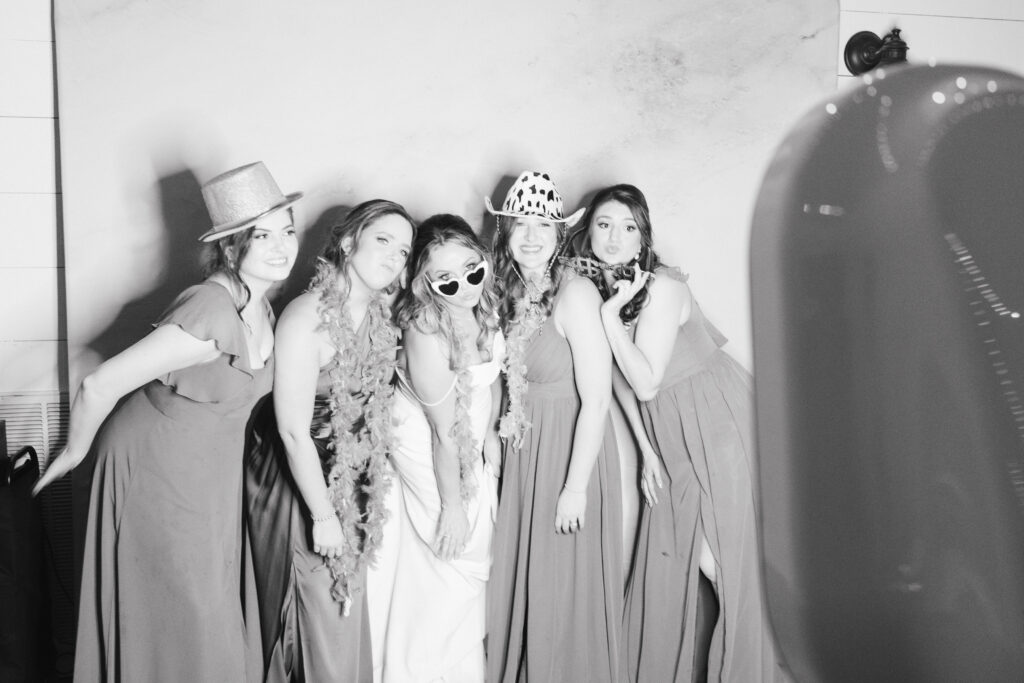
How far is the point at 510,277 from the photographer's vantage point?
7.16ft

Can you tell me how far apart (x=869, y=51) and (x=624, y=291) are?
52.5 inches

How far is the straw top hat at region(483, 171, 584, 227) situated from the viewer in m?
2.15

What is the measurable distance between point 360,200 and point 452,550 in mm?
1055

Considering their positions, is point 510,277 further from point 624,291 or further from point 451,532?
point 451,532

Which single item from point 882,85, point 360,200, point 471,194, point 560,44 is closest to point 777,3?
point 560,44

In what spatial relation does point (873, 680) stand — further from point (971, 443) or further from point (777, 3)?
point (777, 3)

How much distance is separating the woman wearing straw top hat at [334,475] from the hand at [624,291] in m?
0.54

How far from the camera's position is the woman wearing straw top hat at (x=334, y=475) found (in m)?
1.92

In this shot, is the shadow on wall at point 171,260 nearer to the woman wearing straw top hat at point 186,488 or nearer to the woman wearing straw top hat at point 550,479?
the woman wearing straw top hat at point 186,488

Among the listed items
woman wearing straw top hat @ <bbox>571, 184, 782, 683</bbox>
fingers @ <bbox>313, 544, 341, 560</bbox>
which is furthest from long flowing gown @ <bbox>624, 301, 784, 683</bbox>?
fingers @ <bbox>313, 544, 341, 560</bbox>

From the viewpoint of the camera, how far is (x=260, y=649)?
1961mm

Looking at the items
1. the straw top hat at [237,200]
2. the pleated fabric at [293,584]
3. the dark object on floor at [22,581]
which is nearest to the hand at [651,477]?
the pleated fabric at [293,584]

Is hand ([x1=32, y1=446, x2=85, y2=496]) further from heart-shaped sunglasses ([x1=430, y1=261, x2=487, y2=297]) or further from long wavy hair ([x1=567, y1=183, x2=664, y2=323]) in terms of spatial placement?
long wavy hair ([x1=567, y1=183, x2=664, y2=323])

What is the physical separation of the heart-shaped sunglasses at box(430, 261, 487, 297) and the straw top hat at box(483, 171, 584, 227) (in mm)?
246
